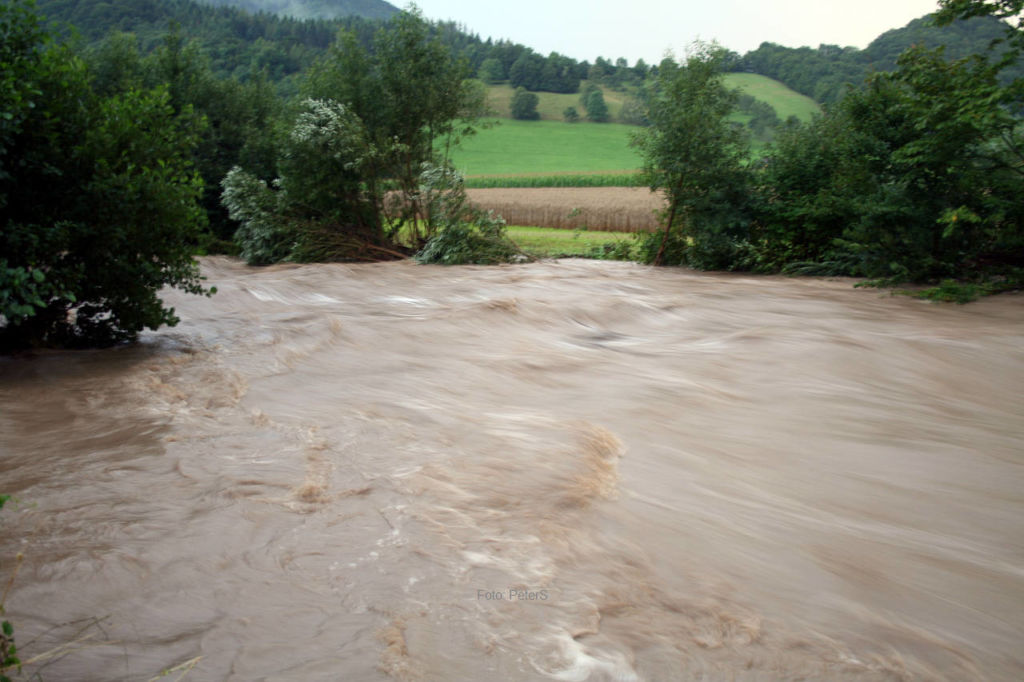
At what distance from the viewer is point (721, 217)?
1670 cm

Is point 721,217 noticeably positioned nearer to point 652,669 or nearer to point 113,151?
point 113,151

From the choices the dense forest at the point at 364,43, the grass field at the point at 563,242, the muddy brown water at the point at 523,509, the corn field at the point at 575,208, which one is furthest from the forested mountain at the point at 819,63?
the muddy brown water at the point at 523,509

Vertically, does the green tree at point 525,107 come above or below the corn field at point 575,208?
above

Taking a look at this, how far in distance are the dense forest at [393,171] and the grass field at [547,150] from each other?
36.3 metres

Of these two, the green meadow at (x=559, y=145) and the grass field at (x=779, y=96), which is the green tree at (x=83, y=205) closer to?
the green meadow at (x=559, y=145)

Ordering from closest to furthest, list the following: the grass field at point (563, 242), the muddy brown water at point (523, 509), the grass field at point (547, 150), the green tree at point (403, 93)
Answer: the muddy brown water at point (523, 509) → the green tree at point (403, 93) → the grass field at point (563, 242) → the grass field at point (547, 150)

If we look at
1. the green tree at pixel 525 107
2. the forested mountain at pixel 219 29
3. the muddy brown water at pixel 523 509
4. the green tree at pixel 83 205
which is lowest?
the muddy brown water at pixel 523 509

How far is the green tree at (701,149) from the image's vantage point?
16.5 m

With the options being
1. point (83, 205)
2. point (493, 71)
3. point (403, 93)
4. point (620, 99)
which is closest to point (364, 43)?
point (493, 71)

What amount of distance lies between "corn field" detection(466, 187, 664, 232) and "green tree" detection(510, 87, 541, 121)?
46.0 metres

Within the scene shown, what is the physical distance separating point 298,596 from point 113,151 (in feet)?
19.8

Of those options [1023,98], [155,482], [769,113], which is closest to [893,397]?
[155,482]

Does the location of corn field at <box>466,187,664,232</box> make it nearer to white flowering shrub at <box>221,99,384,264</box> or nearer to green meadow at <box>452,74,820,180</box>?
white flowering shrub at <box>221,99,384,264</box>

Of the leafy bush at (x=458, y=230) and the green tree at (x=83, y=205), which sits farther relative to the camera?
the leafy bush at (x=458, y=230)
